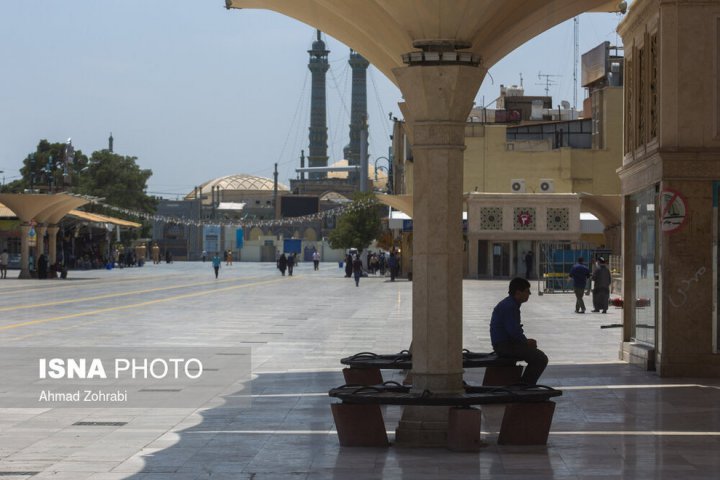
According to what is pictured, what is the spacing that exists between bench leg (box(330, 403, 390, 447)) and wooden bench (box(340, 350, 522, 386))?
298 cm

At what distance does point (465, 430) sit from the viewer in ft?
34.1

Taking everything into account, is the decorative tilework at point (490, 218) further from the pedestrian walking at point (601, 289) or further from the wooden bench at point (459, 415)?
the wooden bench at point (459, 415)

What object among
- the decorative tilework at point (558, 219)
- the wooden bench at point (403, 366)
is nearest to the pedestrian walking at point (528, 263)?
the decorative tilework at point (558, 219)

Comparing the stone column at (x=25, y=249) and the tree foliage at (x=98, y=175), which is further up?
the tree foliage at (x=98, y=175)

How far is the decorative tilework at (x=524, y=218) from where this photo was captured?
222ft

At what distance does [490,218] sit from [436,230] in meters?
57.1

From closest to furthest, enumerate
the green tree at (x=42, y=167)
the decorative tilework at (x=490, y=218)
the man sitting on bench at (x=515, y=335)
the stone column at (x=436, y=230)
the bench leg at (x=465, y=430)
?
the bench leg at (x=465, y=430) → the stone column at (x=436, y=230) → the man sitting on bench at (x=515, y=335) → the decorative tilework at (x=490, y=218) → the green tree at (x=42, y=167)

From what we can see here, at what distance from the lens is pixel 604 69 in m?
82.5

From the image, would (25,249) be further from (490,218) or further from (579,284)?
(579,284)

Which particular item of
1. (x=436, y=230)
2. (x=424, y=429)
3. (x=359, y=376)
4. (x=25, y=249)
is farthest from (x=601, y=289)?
(x=25, y=249)

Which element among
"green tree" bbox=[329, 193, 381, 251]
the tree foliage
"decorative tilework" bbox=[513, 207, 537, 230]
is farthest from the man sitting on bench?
the tree foliage

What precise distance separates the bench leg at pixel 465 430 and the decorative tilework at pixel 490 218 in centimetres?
5753

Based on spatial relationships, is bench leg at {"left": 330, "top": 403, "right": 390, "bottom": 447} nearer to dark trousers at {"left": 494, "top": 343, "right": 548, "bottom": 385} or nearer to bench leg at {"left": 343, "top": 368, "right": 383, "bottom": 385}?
dark trousers at {"left": 494, "top": 343, "right": 548, "bottom": 385}

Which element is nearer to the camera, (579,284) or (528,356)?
(528,356)
